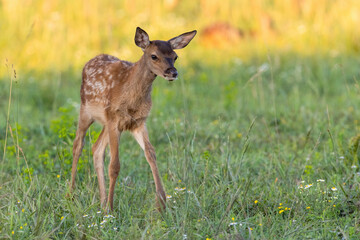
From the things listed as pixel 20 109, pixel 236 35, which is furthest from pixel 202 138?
pixel 236 35

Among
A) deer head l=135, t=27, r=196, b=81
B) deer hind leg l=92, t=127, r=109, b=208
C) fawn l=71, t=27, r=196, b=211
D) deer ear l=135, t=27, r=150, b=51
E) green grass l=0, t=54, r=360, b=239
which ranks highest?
deer ear l=135, t=27, r=150, b=51

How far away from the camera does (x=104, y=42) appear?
12750mm

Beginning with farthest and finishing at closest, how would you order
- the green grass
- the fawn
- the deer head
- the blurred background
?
the blurred background < the fawn < the deer head < the green grass

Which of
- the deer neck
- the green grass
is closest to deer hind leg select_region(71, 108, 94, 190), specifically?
the green grass

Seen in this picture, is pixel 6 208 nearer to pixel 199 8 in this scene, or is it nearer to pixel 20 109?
pixel 20 109

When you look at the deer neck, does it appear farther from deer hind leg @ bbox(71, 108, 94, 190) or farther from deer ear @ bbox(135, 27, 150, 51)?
deer hind leg @ bbox(71, 108, 94, 190)

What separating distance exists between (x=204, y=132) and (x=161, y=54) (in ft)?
9.19

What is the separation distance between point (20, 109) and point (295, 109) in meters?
4.02

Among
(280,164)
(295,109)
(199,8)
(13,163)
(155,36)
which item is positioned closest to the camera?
(280,164)

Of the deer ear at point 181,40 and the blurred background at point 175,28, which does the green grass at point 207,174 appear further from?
the blurred background at point 175,28

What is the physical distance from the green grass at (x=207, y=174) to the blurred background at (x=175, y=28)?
1.74 metres

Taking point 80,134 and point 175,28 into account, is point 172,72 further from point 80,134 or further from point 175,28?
point 175,28

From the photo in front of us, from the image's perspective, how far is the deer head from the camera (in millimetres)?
5150

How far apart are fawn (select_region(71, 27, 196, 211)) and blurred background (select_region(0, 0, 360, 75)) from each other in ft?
17.6
